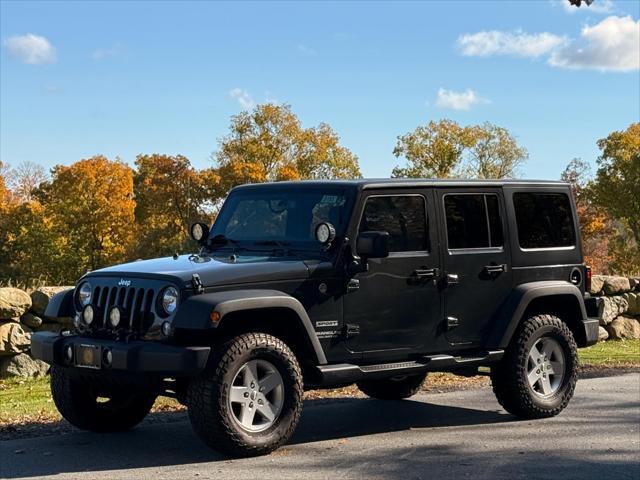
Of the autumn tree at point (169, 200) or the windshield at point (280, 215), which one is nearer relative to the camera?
the windshield at point (280, 215)

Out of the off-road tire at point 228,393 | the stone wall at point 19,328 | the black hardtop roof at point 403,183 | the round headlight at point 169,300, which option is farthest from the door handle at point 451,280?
the stone wall at point 19,328

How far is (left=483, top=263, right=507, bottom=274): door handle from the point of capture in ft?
29.0

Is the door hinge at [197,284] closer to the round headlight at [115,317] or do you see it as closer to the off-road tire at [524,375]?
the round headlight at [115,317]

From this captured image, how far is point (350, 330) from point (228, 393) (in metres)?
1.21

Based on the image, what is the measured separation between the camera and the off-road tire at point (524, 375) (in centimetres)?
900

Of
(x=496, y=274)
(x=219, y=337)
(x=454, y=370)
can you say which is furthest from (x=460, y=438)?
(x=219, y=337)

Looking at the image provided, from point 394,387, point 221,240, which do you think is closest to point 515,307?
point 394,387

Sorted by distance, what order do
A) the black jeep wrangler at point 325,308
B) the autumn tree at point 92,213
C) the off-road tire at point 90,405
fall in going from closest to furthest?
the black jeep wrangler at point 325,308
the off-road tire at point 90,405
the autumn tree at point 92,213

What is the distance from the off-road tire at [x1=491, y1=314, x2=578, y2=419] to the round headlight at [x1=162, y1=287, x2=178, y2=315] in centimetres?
320

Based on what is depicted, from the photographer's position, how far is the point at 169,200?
78812 mm

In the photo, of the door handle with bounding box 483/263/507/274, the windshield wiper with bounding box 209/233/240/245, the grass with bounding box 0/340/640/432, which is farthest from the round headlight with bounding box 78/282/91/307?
the door handle with bounding box 483/263/507/274

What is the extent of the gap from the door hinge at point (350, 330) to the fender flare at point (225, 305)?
17.8 inches

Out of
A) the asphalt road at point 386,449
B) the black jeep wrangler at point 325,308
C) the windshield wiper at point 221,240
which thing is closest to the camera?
the asphalt road at point 386,449

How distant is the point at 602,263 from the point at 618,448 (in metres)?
81.8
